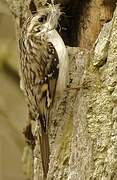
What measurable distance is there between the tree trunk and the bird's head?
0.60ft

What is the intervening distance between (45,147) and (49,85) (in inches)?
13.6

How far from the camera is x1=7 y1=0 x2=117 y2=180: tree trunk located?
3.36 m

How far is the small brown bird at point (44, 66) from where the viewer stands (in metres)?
3.88

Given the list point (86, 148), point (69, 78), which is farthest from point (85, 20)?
point (86, 148)

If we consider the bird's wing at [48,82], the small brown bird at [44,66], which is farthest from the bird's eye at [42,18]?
the bird's wing at [48,82]

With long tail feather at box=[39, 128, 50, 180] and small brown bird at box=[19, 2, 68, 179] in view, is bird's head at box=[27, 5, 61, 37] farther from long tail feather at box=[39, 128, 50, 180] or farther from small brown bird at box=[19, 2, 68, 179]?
long tail feather at box=[39, 128, 50, 180]

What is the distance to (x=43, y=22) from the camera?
4.04 m

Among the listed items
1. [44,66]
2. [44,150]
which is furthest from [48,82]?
[44,150]

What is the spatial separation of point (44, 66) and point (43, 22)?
28 cm

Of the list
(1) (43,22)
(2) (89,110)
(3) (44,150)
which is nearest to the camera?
(2) (89,110)

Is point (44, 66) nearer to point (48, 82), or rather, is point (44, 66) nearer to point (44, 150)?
point (48, 82)

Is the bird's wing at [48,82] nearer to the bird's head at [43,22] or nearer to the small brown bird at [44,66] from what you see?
the small brown bird at [44,66]

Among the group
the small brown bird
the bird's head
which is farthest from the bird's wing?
the bird's head

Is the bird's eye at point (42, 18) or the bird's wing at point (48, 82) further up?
the bird's eye at point (42, 18)
